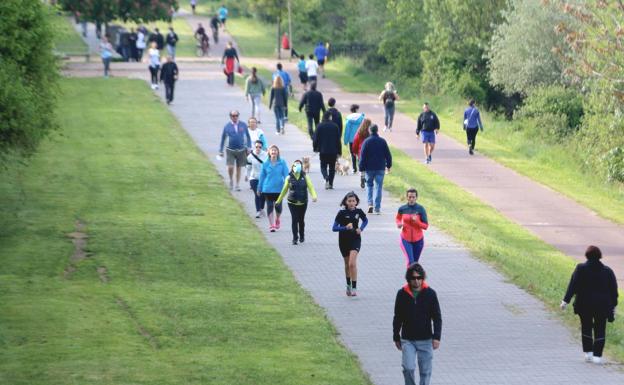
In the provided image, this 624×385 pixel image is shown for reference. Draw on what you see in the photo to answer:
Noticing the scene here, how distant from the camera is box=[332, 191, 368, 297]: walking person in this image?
17.1 meters

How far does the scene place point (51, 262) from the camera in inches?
766

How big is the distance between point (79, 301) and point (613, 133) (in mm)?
22195

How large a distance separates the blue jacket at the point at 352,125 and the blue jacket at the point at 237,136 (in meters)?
3.05

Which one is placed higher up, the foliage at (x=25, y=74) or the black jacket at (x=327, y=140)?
the foliage at (x=25, y=74)

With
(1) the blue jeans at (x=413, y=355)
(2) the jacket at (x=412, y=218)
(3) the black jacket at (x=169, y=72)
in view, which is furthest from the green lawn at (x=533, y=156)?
(1) the blue jeans at (x=413, y=355)

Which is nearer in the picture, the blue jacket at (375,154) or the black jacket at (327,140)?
the blue jacket at (375,154)

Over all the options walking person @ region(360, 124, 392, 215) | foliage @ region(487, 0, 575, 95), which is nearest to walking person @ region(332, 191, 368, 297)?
walking person @ region(360, 124, 392, 215)

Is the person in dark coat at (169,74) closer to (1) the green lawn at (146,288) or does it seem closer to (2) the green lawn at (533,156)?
(2) the green lawn at (533,156)

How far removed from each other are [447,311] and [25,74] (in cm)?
908

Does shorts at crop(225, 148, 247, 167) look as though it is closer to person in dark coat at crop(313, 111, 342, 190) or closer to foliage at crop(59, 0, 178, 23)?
person in dark coat at crop(313, 111, 342, 190)

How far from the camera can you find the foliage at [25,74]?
19547 mm

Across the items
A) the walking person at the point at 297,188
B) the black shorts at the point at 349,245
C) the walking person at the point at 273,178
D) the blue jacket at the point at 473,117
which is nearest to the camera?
the black shorts at the point at 349,245

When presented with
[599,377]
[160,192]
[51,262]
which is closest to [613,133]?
[160,192]

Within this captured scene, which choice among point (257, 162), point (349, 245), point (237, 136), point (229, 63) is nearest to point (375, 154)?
point (257, 162)
